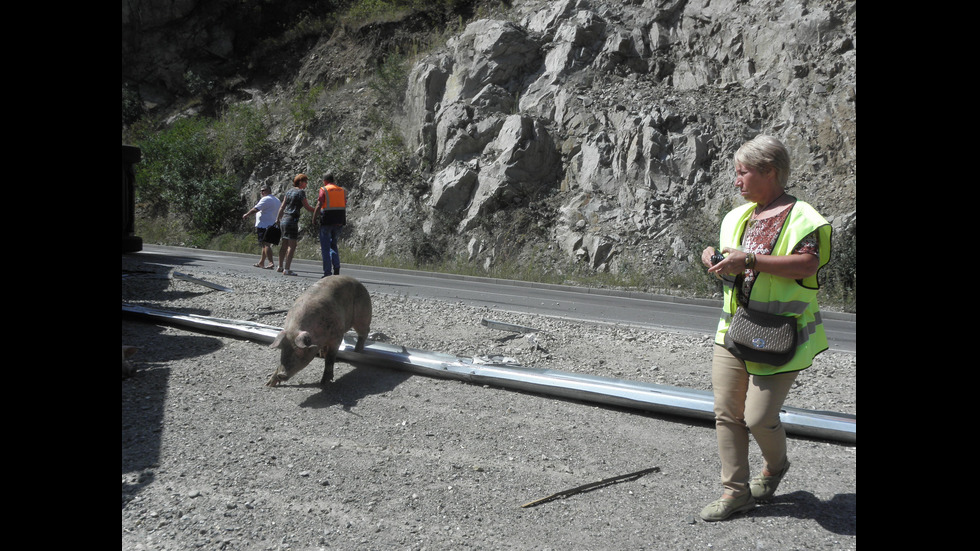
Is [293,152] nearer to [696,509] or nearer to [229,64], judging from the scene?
[229,64]

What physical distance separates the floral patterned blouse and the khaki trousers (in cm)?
38

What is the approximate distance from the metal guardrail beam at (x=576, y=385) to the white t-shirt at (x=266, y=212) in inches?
331

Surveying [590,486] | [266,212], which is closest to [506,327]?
[590,486]

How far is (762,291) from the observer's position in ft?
10.3

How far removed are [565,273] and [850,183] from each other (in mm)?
7921

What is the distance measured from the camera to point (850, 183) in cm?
1753

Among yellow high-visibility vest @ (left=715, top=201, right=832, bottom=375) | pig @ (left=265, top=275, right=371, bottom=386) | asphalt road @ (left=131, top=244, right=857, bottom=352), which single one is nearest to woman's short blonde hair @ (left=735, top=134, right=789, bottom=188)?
→ yellow high-visibility vest @ (left=715, top=201, right=832, bottom=375)

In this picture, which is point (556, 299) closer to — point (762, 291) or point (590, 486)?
point (590, 486)

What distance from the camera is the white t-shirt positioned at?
1475 cm

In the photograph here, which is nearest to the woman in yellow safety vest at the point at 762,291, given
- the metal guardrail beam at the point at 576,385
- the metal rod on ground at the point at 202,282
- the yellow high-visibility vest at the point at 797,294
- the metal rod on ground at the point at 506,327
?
the yellow high-visibility vest at the point at 797,294

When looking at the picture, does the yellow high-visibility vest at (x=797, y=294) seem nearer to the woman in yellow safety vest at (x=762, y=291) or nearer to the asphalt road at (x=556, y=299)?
the woman in yellow safety vest at (x=762, y=291)

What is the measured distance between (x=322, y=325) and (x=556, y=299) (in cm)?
802

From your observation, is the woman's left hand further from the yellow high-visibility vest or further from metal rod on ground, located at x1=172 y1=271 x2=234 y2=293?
metal rod on ground, located at x1=172 y1=271 x2=234 y2=293

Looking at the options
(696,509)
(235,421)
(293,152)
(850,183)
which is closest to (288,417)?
(235,421)
